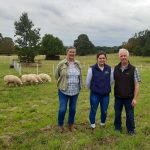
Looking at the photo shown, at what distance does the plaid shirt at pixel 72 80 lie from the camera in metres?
8.52

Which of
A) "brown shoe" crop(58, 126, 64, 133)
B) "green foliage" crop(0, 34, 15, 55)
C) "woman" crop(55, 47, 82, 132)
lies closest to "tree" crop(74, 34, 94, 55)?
"green foliage" crop(0, 34, 15, 55)

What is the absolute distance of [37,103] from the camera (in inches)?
553

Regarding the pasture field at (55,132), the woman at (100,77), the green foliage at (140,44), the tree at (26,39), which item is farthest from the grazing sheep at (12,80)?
the green foliage at (140,44)

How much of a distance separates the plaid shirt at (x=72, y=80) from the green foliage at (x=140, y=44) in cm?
6709

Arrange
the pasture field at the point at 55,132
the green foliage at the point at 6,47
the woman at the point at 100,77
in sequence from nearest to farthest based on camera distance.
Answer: the pasture field at the point at 55,132
the woman at the point at 100,77
the green foliage at the point at 6,47

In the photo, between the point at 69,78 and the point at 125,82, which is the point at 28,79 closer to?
the point at 69,78

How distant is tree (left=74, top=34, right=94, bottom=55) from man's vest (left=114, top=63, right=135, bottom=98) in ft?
286

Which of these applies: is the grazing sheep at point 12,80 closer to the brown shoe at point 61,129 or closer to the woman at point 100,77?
the brown shoe at point 61,129

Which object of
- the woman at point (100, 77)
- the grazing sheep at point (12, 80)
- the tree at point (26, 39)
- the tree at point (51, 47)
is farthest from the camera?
the tree at point (51, 47)

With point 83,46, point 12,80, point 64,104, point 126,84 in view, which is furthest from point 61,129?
point 83,46

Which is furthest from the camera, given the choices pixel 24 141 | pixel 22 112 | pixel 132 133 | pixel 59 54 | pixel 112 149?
pixel 59 54

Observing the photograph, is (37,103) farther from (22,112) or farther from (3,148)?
(3,148)

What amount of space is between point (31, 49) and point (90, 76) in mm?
49804

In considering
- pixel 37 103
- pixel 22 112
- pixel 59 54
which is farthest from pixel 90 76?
pixel 59 54
